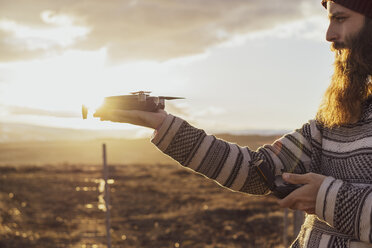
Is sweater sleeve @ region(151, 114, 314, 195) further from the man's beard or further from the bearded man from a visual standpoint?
the man's beard

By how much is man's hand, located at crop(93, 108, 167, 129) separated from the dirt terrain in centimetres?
672

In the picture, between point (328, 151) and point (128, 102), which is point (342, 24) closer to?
point (328, 151)

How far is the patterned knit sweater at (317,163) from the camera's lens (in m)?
1.62

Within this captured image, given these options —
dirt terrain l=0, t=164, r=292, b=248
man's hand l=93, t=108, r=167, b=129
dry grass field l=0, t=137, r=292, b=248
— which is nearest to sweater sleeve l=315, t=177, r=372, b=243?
man's hand l=93, t=108, r=167, b=129

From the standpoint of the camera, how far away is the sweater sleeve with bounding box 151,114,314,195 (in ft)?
6.40

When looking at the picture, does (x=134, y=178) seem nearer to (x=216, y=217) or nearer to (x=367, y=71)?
(x=216, y=217)

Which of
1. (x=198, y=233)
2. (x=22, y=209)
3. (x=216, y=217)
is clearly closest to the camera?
(x=198, y=233)

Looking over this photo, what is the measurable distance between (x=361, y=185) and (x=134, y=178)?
29538 millimetres

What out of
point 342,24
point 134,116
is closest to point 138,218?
point 134,116

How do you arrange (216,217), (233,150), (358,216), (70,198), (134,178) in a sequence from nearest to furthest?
(358,216), (233,150), (216,217), (70,198), (134,178)

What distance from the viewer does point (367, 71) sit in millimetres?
1927

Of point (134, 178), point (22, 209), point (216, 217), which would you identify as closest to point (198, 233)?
point (216, 217)

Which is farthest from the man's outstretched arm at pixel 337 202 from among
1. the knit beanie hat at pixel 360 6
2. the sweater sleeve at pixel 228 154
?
the knit beanie hat at pixel 360 6

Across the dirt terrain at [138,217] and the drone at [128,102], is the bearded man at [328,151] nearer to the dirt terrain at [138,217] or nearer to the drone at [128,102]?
the drone at [128,102]
